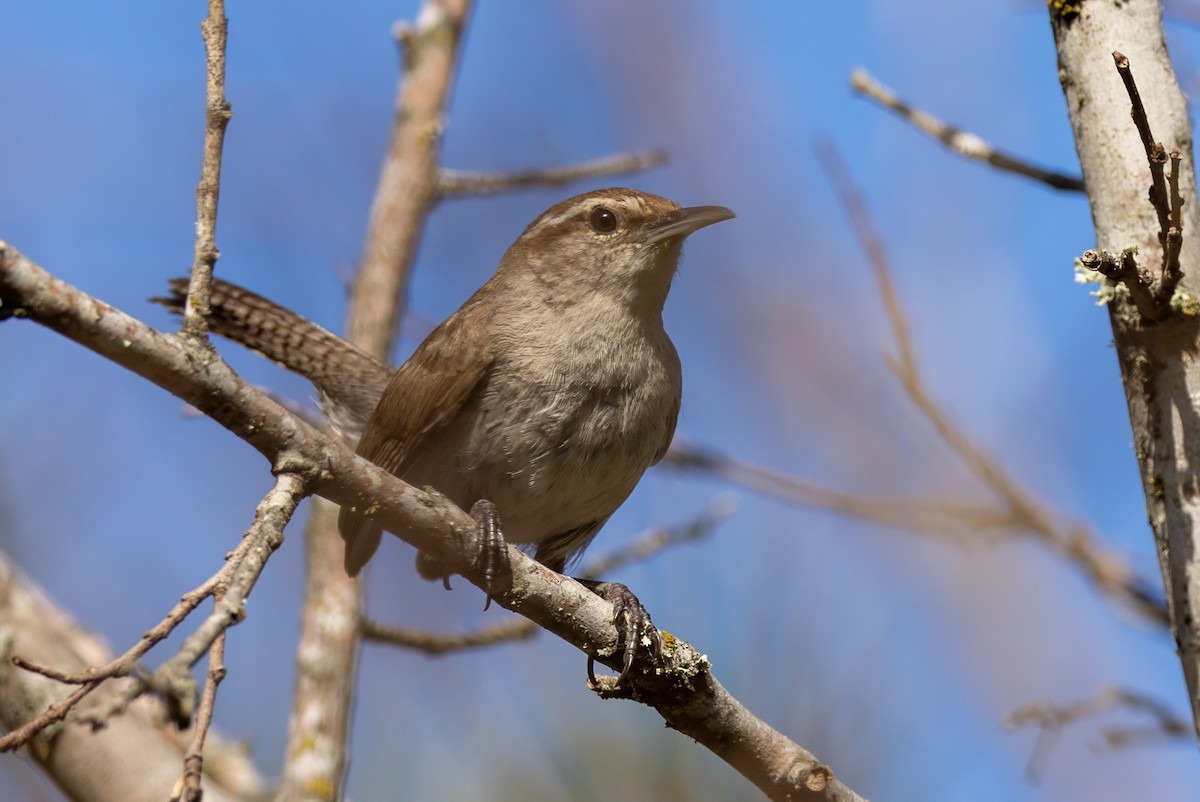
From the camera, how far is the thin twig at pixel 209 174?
218 cm

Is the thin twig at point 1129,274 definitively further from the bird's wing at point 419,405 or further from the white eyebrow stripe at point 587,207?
the white eyebrow stripe at point 587,207

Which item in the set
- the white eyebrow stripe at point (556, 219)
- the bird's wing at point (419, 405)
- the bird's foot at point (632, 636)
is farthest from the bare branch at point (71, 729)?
the white eyebrow stripe at point (556, 219)

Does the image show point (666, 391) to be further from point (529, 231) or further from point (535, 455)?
point (529, 231)

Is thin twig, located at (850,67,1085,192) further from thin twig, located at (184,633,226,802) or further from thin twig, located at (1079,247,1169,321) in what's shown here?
thin twig, located at (184,633,226,802)

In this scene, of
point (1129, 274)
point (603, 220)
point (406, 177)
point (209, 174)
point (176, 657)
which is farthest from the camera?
point (406, 177)

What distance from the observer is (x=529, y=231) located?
4.86m

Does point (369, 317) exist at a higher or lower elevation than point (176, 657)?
higher

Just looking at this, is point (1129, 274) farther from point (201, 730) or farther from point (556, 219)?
point (556, 219)

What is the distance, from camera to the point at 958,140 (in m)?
3.32

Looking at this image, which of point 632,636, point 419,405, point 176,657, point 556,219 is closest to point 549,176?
point 556,219

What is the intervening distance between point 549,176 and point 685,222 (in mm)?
1099

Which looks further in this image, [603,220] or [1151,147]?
[603,220]

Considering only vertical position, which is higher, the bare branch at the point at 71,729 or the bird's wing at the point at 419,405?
the bird's wing at the point at 419,405

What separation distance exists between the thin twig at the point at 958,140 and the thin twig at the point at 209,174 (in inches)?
78.2
